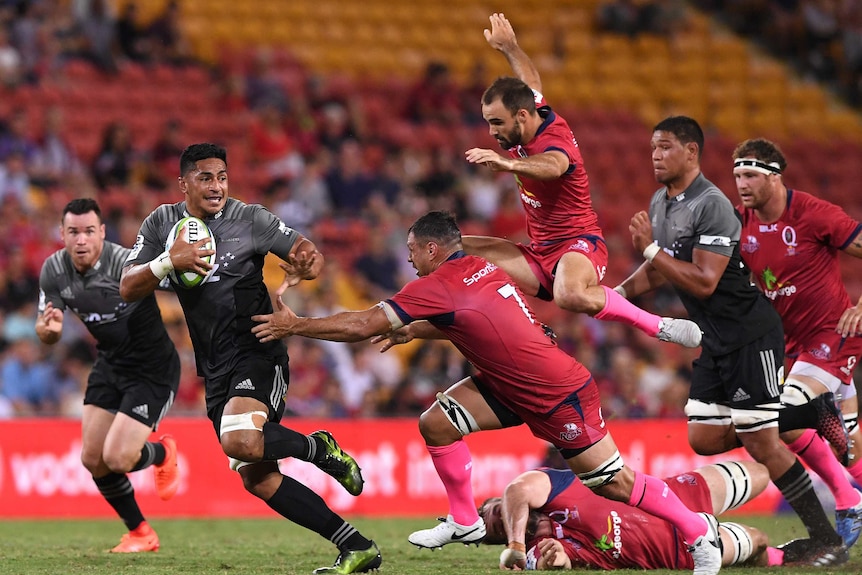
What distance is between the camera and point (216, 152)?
7.52 m

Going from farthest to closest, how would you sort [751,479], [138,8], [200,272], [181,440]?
1. [138,8]
2. [181,440]
3. [751,479]
4. [200,272]

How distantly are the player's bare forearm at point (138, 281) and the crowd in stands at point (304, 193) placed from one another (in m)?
5.83

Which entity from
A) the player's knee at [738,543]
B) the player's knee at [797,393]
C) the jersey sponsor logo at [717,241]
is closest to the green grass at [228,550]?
the player's knee at [738,543]

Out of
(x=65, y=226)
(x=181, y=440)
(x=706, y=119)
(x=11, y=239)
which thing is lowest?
(x=181, y=440)

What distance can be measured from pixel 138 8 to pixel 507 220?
6446mm

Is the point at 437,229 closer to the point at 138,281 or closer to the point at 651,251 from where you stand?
the point at 651,251

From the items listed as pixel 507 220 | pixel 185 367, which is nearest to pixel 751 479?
pixel 185 367

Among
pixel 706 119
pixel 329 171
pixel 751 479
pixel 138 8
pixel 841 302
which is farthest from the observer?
pixel 706 119

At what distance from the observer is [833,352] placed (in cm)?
910

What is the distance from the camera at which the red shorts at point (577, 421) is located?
717cm

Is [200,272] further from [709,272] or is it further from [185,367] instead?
[185,367]

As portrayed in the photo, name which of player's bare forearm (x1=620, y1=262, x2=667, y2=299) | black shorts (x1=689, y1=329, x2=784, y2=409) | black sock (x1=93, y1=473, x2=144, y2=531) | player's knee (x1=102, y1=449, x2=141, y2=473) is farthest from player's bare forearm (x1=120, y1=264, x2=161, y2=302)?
black shorts (x1=689, y1=329, x2=784, y2=409)

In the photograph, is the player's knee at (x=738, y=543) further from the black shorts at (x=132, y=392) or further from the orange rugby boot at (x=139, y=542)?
the black shorts at (x=132, y=392)

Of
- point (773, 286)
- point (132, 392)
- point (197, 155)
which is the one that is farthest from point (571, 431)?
point (132, 392)
